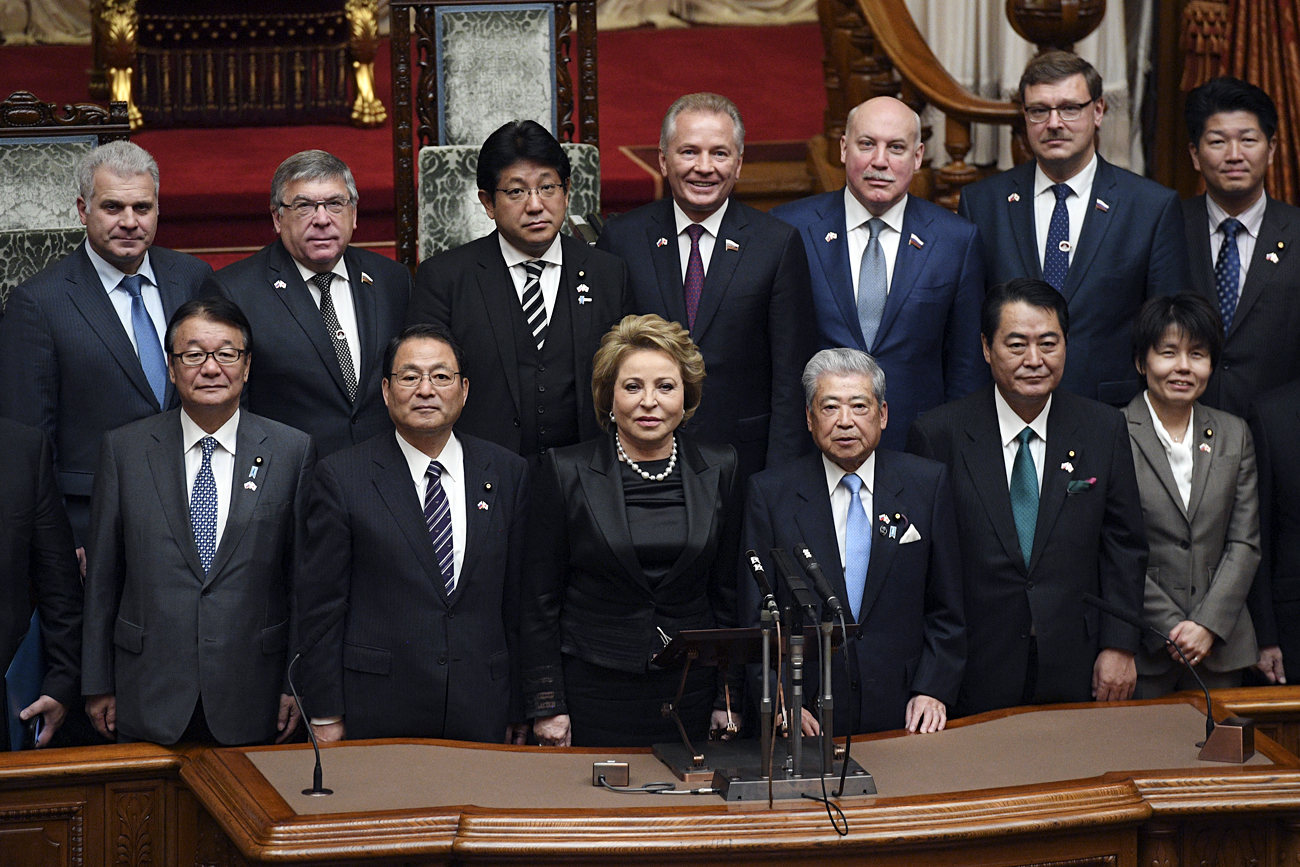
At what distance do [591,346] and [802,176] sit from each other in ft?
8.61

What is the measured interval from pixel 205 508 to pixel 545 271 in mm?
997

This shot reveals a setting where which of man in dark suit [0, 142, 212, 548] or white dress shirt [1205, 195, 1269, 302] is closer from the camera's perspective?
man in dark suit [0, 142, 212, 548]

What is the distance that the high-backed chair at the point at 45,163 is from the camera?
4.75 meters

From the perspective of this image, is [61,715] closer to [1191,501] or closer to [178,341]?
[178,341]

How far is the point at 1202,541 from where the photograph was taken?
4.12m

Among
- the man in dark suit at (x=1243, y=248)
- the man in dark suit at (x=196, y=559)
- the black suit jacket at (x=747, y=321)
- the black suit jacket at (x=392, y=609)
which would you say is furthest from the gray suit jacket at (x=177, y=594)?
the man in dark suit at (x=1243, y=248)

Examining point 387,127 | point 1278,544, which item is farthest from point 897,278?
point 387,127

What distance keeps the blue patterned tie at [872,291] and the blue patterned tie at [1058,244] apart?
0.45 meters

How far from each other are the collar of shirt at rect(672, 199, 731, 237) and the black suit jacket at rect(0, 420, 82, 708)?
1598mm

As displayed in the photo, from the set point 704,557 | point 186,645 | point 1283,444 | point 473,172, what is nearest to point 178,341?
point 186,645

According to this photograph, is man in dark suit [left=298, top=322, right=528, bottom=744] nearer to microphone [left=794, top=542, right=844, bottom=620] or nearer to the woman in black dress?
the woman in black dress

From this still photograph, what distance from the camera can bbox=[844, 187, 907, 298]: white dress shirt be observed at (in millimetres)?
4363

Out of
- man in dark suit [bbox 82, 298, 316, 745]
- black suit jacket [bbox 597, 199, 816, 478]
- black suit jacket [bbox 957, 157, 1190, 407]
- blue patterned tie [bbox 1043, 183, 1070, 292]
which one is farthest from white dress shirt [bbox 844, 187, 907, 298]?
man in dark suit [bbox 82, 298, 316, 745]

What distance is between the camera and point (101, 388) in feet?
13.4
